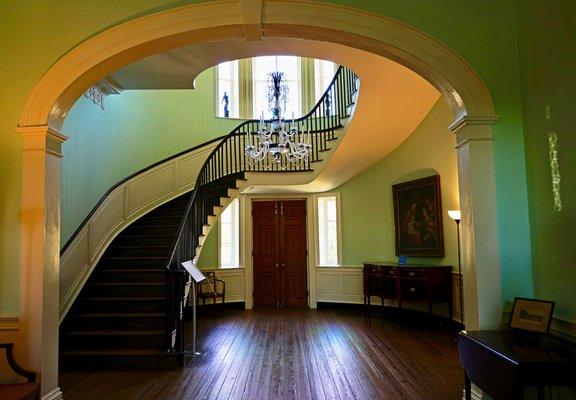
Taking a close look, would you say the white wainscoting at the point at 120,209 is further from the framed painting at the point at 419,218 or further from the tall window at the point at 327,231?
the framed painting at the point at 419,218

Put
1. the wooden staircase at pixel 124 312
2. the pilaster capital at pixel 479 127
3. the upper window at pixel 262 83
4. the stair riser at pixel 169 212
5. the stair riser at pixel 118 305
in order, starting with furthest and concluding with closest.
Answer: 1. the upper window at pixel 262 83
2. the stair riser at pixel 169 212
3. the stair riser at pixel 118 305
4. the wooden staircase at pixel 124 312
5. the pilaster capital at pixel 479 127

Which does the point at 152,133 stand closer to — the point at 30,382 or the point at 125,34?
the point at 125,34

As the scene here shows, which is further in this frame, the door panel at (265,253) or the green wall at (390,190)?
the door panel at (265,253)

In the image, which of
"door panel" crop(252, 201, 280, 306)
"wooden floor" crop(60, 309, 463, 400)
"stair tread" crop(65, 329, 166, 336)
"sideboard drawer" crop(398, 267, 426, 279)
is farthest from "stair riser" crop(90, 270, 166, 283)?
"sideboard drawer" crop(398, 267, 426, 279)

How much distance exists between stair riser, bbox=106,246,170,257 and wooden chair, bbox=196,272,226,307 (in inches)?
74.6

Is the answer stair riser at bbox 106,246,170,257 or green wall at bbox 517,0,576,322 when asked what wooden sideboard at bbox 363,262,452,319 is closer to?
green wall at bbox 517,0,576,322

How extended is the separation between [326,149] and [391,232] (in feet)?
7.07

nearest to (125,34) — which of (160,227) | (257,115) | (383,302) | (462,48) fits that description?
(462,48)

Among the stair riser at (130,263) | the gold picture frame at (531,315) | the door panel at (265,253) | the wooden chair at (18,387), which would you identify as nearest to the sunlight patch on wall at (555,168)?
the gold picture frame at (531,315)

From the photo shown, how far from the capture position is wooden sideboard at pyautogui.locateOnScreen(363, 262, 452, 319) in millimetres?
6125

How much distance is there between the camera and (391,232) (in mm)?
7906

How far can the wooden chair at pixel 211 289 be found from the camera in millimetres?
7992

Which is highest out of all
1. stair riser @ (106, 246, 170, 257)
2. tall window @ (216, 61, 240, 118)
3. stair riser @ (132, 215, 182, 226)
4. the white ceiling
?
tall window @ (216, 61, 240, 118)

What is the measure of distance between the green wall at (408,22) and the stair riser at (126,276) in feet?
9.16
